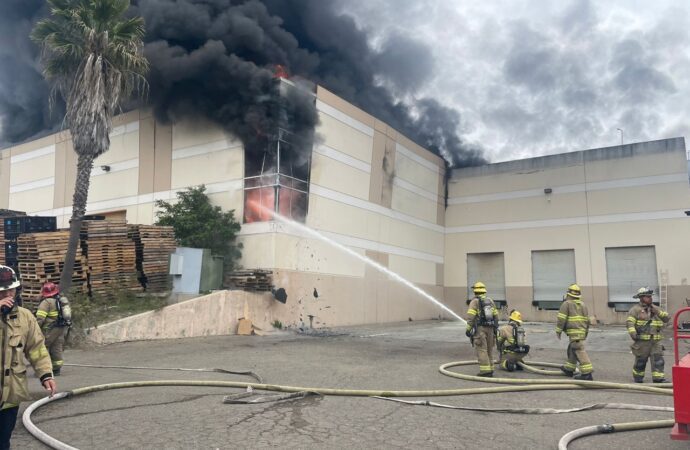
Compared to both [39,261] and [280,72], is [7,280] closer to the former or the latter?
[39,261]

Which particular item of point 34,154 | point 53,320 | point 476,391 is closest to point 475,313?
point 476,391

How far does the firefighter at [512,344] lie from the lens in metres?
8.67

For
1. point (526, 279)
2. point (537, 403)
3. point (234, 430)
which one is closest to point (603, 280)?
point (526, 279)

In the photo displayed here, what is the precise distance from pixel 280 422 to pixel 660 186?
22.8 m

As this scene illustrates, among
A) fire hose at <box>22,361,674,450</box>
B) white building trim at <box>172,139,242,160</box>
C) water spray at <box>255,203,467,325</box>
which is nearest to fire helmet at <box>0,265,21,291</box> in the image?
fire hose at <box>22,361,674,450</box>

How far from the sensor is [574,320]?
8266mm

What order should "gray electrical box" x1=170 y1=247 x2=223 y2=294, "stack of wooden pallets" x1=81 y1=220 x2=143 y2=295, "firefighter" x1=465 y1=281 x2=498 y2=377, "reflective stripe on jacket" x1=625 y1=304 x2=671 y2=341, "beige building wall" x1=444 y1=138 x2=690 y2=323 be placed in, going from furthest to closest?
"beige building wall" x1=444 y1=138 x2=690 y2=323, "gray electrical box" x1=170 y1=247 x2=223 y2=294, "stack of wooden pallets" x1=81 y1=220 x2=143 y2=295, "firefighter" x1=465 y1=281 x2=498 y2=377, "reflective stripe on jacket" x1=625 y1=304 x2=671 y2=341

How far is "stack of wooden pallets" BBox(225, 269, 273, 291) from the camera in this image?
54.5ft

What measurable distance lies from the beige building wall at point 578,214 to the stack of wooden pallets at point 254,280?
12958 mm

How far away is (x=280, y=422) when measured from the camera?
17.0 feet

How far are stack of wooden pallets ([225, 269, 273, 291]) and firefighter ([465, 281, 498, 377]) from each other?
9.33 metres

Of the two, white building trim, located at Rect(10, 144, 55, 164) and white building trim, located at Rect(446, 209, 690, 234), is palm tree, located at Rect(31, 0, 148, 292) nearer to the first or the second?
white building trim, located at Rect(10, 144, 55, 164)

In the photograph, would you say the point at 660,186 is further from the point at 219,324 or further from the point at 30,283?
the point at 30,283

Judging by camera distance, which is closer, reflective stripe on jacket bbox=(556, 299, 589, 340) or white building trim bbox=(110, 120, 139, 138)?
reflective stripe on jacket bbox=(556, 299, 589, 340)
